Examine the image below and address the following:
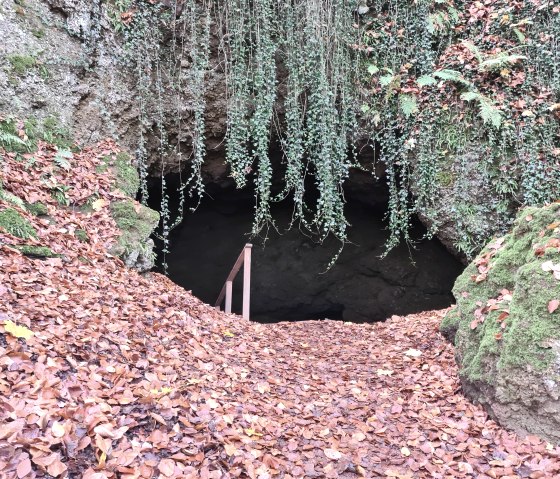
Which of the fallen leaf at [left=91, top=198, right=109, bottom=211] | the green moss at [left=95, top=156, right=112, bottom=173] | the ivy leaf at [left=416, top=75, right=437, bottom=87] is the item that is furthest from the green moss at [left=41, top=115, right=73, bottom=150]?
the ivy leaf at [left=416, top=75, right=437, bottom=87]

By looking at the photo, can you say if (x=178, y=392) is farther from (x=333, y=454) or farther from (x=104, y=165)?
(x=104, y=165)

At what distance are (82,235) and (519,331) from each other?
145 inches

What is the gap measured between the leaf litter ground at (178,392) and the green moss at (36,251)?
66mm

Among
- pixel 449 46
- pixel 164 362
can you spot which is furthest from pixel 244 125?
pixel 164 362

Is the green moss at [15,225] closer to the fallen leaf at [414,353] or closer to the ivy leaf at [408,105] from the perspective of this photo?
the fallen leaf at [414,353]

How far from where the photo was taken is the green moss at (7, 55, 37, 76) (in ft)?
16.1

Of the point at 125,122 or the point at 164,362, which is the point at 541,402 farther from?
the point at 125,122

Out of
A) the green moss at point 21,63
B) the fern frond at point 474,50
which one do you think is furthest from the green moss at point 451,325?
the green moss at point 21,63

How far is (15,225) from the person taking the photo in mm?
3699

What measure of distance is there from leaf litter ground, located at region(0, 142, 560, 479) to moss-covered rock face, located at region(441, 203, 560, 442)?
159 millimetres

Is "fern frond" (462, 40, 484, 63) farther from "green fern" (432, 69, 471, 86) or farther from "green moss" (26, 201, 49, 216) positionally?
"green moss" (26, 201, 49, 216)

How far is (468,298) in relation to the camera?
3996 mm

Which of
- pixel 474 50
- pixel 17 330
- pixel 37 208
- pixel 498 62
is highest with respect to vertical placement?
pixel 474 50

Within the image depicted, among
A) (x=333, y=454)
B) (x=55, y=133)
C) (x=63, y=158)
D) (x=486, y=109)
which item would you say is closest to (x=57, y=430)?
(x=333, y=454)
